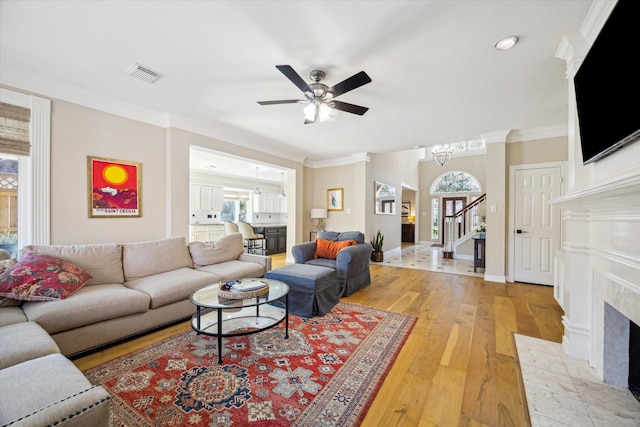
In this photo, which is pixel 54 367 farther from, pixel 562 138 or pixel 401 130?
pixel 562 138

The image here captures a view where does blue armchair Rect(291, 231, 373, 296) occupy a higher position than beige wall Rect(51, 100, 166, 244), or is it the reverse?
beige wall Rect(51, 100, 166, 244)

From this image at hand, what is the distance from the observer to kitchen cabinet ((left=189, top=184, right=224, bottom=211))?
7051mm

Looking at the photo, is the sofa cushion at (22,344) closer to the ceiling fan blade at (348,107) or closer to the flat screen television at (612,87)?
the ceiling fan blade at (348,107)

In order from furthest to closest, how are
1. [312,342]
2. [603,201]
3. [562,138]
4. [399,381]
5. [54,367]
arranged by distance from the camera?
[562,138] < [312,342] < [399,381] < [603,201] < [54,367]

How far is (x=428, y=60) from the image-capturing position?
2260 mm

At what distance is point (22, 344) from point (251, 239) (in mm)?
4629

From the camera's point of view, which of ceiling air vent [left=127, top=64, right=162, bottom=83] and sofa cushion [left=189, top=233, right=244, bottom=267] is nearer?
ceiling air vent [left=127, top=64, right=162, bottom=83]

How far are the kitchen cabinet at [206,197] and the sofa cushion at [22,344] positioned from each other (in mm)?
5651

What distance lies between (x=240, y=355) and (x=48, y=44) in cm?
295

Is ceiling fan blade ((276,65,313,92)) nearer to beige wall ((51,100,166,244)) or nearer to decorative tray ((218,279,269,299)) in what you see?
decorative tray ((218,279,269,299))

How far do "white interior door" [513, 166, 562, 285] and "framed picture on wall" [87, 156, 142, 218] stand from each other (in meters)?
5.68

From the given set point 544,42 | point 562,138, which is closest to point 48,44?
point 544,42

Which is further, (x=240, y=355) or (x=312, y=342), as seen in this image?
(x=312, y=342)

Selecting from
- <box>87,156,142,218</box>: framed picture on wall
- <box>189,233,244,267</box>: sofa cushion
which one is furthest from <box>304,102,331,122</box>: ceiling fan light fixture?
<box>87,156,142,218</box>: framed picture on wall
